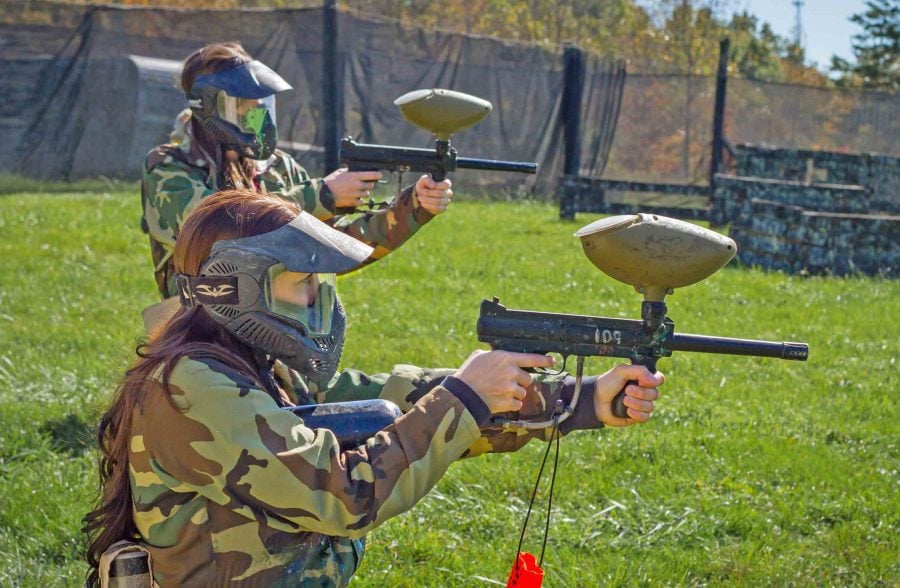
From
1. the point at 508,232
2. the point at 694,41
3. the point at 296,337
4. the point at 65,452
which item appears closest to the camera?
the point at 296,337

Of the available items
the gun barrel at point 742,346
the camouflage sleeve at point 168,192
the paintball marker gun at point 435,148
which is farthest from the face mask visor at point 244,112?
the gun barrel at point 742,346

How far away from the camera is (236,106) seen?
4.75m

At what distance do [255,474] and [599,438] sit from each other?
3.45 metres

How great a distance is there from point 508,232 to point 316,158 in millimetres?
3519

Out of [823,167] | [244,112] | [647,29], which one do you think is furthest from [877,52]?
[244,112]

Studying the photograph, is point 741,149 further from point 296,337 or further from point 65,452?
point 296,337

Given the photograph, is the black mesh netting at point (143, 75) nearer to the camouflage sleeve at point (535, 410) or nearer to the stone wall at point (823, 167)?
the stone wall at point (823, 167)

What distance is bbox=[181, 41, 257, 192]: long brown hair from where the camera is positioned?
189 inches

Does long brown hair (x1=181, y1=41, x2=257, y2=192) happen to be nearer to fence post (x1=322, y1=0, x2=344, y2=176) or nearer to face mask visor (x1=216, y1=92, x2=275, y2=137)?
face mask visor (x1=216, y1=92, x2=275, y2=137)

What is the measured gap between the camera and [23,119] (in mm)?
14234

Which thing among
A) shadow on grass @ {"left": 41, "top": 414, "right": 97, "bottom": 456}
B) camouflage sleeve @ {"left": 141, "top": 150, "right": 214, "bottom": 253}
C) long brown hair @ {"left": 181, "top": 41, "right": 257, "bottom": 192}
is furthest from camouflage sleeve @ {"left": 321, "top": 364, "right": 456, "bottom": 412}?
shadow on grass @ {"left": 41, "top": 414, "right": 97, "bottom": 456}

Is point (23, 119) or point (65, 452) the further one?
point (23, 119)

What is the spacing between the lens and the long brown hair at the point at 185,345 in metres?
2.64

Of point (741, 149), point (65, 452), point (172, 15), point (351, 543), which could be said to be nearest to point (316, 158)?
point (172, 15)
